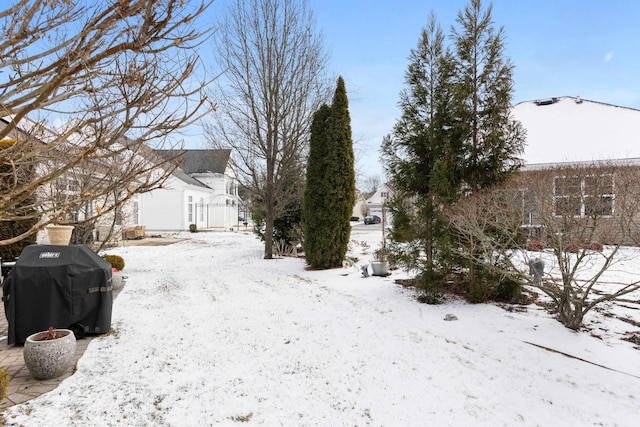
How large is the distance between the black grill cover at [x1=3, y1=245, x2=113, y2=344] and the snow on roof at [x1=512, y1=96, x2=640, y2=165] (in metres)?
13.6

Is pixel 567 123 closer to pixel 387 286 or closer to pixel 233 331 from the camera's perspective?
pixel 387 286

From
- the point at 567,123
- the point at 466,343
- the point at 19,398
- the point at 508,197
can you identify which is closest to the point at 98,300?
the point at 19,398

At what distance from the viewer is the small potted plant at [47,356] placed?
3461 mm

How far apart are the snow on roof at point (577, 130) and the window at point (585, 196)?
9.46 metres

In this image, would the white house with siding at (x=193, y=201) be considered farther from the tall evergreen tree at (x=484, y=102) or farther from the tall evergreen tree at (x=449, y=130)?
the tall evergreen tree at (x=484, y=102)

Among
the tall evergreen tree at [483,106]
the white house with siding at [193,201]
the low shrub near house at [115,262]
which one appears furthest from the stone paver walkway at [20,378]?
the white house with siding at [193,201]

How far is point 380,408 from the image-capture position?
319 centimetres

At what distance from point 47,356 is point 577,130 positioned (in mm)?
18194

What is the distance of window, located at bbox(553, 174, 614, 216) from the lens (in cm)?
446

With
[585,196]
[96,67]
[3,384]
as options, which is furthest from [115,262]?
[585,196]

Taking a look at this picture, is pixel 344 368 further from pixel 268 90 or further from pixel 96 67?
pixel 268 90

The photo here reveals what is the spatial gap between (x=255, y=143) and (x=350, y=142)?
3.41 m

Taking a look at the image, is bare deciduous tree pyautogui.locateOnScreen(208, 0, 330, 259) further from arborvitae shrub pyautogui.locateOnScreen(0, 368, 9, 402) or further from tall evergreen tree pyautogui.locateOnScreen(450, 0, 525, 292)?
arborvitae shrub pyautogui.locateOnScreen(0, 368, 9, 402)

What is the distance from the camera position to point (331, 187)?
32.0 ft
